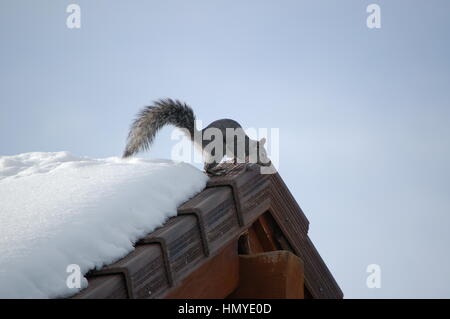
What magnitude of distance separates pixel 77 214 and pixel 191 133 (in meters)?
3.58

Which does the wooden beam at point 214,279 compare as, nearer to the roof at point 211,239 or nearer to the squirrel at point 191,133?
the roof at point 211,239

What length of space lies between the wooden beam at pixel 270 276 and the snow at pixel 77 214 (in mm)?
630

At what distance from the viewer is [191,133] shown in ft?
22.0

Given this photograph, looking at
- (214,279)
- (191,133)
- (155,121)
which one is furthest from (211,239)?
(191,133)

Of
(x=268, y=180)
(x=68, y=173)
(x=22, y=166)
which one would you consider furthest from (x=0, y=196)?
(x=268, y=180)

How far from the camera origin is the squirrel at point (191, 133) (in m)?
5.25

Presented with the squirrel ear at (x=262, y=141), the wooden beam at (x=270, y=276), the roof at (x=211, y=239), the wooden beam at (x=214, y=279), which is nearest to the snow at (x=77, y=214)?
the roof at (x=211, y=239)

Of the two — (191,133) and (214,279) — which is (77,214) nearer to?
(214,279)

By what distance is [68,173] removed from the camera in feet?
13.6

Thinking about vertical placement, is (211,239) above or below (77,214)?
below

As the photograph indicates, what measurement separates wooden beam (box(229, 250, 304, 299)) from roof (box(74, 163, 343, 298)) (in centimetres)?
14

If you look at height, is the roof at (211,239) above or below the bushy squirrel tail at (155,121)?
below

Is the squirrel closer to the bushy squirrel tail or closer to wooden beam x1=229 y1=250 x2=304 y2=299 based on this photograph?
the bushy squirrel tail
